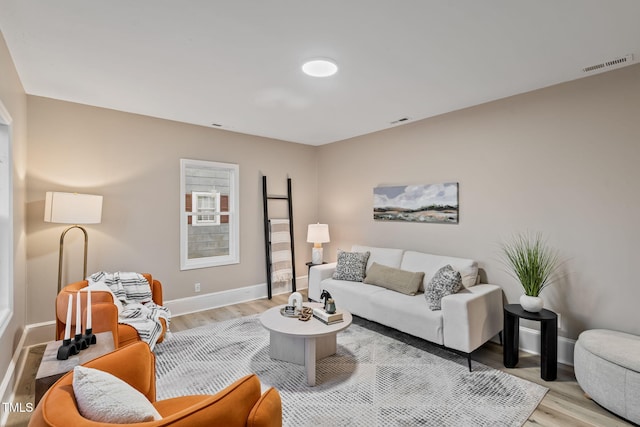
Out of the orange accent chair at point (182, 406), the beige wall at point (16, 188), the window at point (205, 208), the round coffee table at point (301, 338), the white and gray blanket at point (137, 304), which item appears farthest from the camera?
the window at point (205, 208)

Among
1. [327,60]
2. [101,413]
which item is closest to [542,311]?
[327,60]

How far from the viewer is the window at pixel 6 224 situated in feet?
8.38

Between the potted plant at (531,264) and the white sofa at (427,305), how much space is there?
0.33m

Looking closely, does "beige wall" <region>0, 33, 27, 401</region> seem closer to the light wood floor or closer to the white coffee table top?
the light wood floor

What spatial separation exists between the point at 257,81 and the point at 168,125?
1919mm

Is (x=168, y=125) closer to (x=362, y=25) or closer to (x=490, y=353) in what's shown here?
(x=362, y=25)

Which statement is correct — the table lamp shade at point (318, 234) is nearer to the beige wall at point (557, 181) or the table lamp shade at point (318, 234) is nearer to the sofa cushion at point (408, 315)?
the beige wall at point (557, 181)

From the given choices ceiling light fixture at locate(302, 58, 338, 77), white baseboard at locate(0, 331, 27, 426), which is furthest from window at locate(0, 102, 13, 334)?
ceiling light fixture at locate(302, 58, 338, 77)

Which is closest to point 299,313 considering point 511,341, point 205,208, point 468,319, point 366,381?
point 366,381

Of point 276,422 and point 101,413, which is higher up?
point 101,413

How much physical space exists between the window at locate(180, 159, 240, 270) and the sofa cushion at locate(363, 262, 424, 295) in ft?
6.86

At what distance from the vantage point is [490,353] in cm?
318

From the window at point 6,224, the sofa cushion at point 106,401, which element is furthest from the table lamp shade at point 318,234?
the sofa cushion at point 106,401

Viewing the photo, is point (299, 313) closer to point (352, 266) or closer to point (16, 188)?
point (352, 266)
